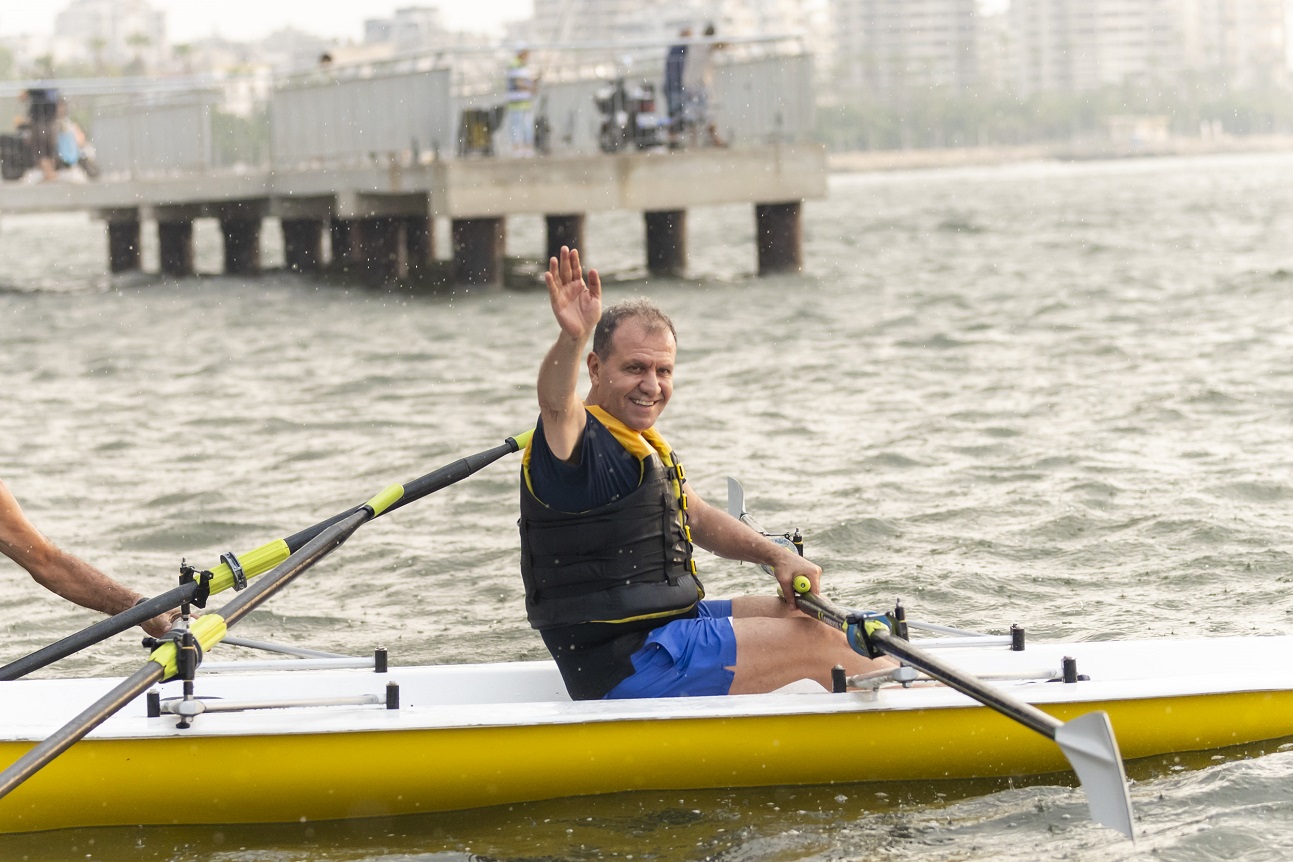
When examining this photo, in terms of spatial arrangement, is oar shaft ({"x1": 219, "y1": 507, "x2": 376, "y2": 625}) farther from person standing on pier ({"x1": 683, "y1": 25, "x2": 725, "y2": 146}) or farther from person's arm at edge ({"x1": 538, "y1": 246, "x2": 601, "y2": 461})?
person standing on pier ({"x1": 683, "y1": 25, "x2": 725, "y2": 146})

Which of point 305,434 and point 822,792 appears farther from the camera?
point 305,434

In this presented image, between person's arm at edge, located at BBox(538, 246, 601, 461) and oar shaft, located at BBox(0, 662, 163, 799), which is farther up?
person's arm at edge, located at BBox(538, 246, 601, 461)

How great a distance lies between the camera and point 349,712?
456cm

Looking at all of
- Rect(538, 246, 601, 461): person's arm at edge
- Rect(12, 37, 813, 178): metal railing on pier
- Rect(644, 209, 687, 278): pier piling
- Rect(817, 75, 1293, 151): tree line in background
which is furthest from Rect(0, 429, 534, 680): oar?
Rect(817, 75, 1293, 151): tree line in background

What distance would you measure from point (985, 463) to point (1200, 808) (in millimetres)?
4897

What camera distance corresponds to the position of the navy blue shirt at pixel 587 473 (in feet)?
13.9

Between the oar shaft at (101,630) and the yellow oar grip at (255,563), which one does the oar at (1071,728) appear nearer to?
the yellow oar grip at (255,563)

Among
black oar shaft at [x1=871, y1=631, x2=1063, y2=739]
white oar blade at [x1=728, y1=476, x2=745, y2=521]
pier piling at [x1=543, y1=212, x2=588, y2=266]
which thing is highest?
pier piling at [x1=543, y1=212, x2=588, y2=266]

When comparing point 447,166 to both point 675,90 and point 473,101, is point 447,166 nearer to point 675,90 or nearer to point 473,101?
point 473,101

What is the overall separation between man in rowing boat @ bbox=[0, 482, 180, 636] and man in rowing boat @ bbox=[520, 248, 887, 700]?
126 cm


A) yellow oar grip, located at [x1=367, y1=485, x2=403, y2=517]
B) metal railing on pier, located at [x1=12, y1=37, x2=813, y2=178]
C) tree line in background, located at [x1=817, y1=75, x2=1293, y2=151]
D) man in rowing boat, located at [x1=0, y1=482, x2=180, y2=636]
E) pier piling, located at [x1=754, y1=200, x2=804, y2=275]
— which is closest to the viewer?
man in rowing boat, located at [x1=0, y1=482, x2=180, y2=636]

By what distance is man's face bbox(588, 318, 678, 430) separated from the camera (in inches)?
168

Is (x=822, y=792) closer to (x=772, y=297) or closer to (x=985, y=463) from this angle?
(x=985, y=463)

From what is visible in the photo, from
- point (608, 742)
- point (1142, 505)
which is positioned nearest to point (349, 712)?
point (608, 742)
